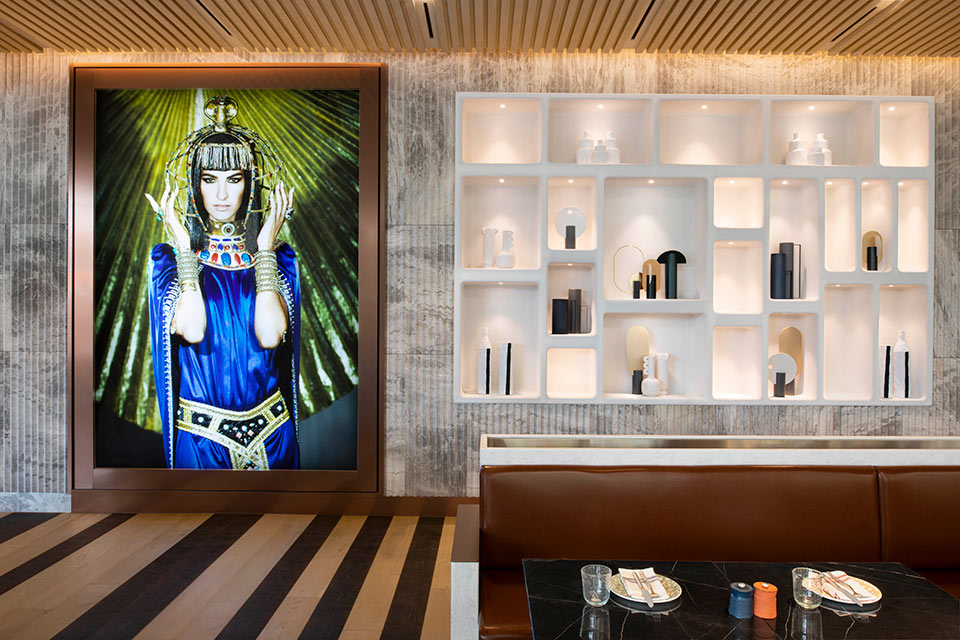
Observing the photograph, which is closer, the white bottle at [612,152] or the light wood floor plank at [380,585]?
the light wood floor plank at [380,585]

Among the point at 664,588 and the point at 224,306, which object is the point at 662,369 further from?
the point at 224,306

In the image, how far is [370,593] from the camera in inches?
121

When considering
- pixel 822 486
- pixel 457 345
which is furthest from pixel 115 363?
pixel 822 486

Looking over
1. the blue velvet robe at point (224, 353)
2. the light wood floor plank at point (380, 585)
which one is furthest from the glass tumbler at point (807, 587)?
the blue velvet robe at point (224, 353)

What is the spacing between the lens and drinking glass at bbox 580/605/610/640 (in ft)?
5.05

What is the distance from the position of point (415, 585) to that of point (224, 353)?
2.09m

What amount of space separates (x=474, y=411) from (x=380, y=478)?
0.78 meters

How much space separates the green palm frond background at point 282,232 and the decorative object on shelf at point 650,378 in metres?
1.94

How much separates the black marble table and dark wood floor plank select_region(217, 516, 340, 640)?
1.48 meters

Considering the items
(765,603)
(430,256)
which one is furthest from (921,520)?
(430,256)

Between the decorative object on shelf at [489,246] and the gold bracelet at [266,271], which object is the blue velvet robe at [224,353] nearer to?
the gold bracelet at [266,271]

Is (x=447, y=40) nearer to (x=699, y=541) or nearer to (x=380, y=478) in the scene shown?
(x=380, y=478)

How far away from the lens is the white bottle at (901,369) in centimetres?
410

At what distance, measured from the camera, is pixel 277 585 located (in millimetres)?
3131
